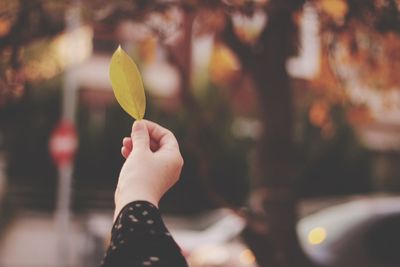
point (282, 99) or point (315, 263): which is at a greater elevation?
point (282, 99)

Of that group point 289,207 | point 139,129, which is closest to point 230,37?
point 289,207

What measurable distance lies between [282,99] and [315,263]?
3.96ft

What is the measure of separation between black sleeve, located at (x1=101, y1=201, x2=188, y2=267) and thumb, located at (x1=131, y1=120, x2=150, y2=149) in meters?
0.12

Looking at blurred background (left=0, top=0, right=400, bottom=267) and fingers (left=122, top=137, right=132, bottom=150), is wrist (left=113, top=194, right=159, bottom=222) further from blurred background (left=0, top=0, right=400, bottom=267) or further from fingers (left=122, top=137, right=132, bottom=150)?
blurred background (left=0, top=0, right=400, bottom=267)

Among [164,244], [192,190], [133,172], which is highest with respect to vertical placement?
[192,190]

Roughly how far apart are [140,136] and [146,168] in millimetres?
65

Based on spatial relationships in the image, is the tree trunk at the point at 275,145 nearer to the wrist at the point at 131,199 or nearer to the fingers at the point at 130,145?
the fingers at the point at 130,145

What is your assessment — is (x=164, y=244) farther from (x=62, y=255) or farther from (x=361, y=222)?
(x=62, y=255)

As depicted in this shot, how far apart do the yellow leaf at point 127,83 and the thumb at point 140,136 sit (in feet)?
0.04

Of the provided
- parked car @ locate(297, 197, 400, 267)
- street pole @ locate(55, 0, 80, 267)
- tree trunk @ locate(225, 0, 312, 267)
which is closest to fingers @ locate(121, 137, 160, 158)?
tree trunk @ locate(225, 0, 312, 267)

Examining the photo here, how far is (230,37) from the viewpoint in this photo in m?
4.57

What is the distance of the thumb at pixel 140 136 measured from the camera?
1168mm

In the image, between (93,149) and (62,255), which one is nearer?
(62,255)

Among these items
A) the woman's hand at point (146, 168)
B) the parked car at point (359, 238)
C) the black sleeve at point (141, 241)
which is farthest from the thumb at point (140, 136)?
the parked car at point (359, 238)
